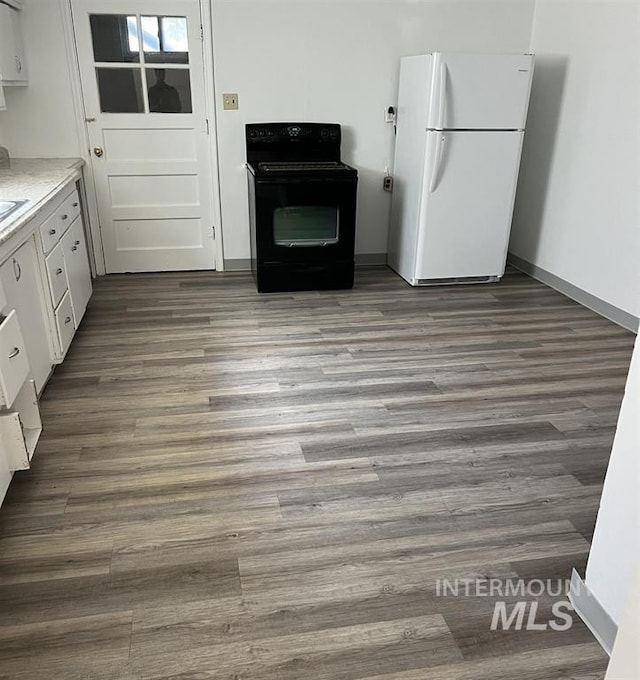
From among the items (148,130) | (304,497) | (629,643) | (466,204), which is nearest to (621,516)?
(629,643)

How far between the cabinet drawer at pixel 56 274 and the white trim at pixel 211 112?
5.39 ft

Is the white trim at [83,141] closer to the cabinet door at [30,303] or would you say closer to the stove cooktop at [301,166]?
the stove cooktop at [301,166]

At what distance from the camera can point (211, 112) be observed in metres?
4.40

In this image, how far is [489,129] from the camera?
408cm

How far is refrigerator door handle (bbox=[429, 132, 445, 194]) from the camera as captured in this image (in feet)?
13.2

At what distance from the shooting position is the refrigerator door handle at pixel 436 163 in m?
4.03

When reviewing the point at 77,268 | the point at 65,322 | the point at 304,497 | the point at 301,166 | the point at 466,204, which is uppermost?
the point at 301,166

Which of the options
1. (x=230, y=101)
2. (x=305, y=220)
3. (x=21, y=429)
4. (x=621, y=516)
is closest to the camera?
(x=621, y=516)

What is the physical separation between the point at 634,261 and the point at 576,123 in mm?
1109

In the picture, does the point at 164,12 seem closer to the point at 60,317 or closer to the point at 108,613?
the point at 60,317

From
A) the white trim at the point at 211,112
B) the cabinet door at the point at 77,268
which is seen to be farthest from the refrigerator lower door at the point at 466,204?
the cabinet door at the point at 77,268

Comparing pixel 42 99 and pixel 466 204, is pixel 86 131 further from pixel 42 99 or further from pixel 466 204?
pixel 466 204

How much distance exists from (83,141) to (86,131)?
0.24 feet

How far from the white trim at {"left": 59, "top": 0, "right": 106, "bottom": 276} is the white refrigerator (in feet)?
7.46
